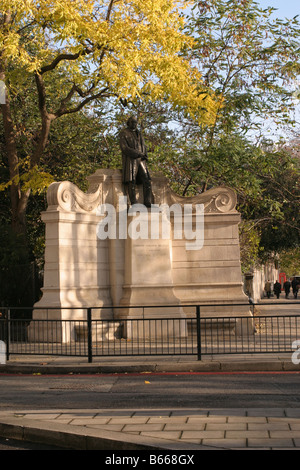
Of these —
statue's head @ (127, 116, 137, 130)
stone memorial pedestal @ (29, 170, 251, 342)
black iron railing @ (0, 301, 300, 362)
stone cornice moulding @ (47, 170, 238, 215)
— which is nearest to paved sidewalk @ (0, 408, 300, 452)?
black iron railing @ (0, 301, 300, 362)

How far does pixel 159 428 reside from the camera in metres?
7.82

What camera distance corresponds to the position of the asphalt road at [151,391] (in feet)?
33.1

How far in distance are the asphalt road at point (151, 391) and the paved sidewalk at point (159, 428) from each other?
37.6 inches

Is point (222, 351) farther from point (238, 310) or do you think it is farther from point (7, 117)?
point (7, 117)

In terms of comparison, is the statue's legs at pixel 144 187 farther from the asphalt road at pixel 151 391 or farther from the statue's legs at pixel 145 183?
the asphalt road at pixel 151 391

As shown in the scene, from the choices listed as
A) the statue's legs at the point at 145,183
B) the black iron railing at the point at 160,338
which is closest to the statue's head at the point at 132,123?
the statue's legs at the point at 145,183

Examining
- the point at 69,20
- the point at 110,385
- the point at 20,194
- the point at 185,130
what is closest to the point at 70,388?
the point at 110,385

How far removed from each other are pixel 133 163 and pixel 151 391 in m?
9.24

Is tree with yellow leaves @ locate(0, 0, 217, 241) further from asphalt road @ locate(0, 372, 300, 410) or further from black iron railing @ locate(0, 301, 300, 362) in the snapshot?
asphalt road @ locate(0, 372, 300, 410)

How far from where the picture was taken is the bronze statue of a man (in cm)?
1950

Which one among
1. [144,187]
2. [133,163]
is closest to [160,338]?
[144,187]

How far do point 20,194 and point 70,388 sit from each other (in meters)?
12.9

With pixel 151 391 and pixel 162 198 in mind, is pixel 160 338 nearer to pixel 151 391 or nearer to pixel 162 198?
pixel 151 391

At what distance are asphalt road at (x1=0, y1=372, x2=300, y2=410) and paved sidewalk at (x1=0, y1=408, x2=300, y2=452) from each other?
956 millimetres
